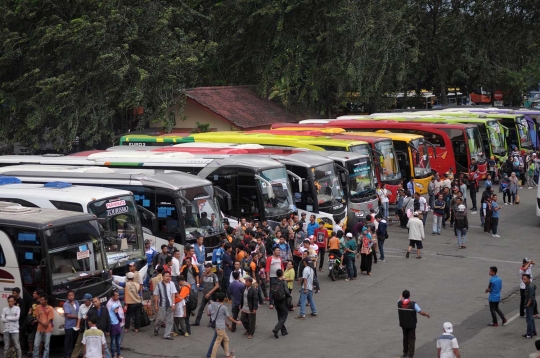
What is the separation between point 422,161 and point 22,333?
20.9 m

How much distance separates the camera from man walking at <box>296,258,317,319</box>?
17.7 m

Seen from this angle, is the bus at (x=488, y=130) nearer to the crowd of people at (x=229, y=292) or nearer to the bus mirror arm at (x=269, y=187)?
the crowd of people at (x=229, y=292)

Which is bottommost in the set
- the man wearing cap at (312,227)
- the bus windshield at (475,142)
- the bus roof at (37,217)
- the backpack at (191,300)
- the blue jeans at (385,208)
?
the blue jeans at (385,208)

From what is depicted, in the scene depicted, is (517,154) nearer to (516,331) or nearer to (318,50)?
(318,50)

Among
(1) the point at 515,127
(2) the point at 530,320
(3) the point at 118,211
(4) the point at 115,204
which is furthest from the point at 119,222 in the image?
(1) the point at 515,127

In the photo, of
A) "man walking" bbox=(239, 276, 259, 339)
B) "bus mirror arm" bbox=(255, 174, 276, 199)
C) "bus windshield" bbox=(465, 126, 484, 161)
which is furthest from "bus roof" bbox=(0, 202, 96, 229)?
"bus windshield" bbox=(465, 126, 484, 161)

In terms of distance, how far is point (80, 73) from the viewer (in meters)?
37.8

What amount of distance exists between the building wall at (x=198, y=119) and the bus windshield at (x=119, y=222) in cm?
2108

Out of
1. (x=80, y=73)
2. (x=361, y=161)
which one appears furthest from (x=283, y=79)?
(x=361, y=161)

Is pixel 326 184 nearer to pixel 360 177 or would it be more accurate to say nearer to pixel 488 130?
pixel 360 177

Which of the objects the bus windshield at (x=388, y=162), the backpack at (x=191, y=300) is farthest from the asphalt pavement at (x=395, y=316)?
the bus windshield at (x=388, y=162)

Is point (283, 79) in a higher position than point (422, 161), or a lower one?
higher

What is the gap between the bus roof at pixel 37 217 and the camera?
627 inches

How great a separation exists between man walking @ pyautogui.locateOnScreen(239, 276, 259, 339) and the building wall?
2395cm
